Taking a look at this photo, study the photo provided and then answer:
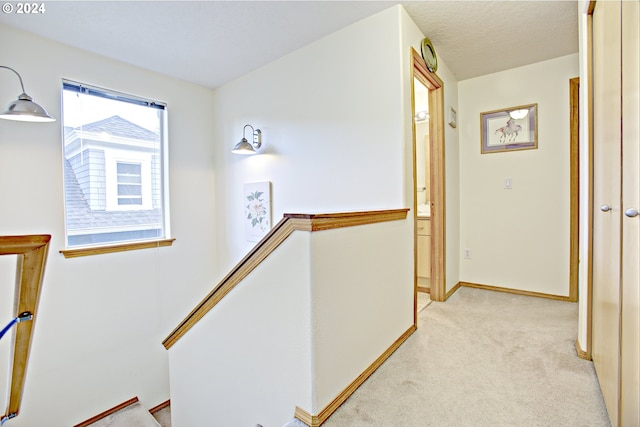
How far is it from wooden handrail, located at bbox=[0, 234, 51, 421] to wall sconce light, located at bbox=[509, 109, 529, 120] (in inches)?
141

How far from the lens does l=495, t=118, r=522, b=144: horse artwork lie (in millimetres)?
2988

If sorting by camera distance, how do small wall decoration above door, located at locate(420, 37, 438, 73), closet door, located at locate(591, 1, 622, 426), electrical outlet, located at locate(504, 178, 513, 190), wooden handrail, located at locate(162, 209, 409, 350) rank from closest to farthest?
1. closet door, located at locate(591, 1, 622, 426)
2. wooden handrail, located at locate(162, 209, 409, 350)
3. small wall decoration above door, located at locate(420, 37, 438, 73)
4. electrical outlet, located at locate(504, 178, 513, 190)

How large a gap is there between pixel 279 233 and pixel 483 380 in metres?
1.32

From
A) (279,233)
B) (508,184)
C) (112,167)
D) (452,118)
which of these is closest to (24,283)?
(279,233)

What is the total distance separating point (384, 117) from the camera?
2.15 m

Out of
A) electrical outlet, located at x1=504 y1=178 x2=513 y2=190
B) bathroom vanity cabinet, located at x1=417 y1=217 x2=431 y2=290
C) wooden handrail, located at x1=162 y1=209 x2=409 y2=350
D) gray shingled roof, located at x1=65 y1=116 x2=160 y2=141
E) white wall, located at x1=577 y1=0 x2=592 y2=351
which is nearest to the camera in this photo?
wooden handrail, located at x1=162 y1=209 x2=409 y2=350

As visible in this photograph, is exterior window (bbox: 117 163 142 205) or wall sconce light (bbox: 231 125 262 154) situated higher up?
wall sconce light (bbox: 231 125 262 154)

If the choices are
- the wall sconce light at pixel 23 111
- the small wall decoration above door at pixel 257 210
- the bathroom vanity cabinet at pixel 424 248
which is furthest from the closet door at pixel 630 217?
the wall sconce light at pixel 23 111

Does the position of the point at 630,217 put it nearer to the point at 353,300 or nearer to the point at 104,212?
the point at 353,300

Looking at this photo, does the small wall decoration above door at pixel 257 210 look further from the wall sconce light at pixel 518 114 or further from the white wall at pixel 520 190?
the wall sconce light at pixel 518 114

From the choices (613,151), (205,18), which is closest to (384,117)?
(613,151)

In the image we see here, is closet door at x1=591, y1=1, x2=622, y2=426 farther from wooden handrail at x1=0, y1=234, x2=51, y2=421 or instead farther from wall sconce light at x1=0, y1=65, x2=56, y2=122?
wall sconce light at x1=0, y1=65, x2=56, y2=122

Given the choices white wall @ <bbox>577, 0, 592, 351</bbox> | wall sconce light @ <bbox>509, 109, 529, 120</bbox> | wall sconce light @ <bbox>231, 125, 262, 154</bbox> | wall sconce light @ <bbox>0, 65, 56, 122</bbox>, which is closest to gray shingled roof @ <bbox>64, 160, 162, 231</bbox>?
wall sconce light @ <bbox>0, 65, 56, 122</bbox>

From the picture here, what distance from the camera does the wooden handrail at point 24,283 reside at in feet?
3.11
